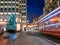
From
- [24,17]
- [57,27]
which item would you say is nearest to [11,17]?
[24,17]

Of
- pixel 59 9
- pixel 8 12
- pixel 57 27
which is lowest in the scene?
pixel 57 27

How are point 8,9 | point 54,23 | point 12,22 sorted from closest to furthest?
point 54,23 → point 12,22 → point 8,9

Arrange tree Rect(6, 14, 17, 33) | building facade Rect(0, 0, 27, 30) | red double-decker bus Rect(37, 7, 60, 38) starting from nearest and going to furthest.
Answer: red double-decker bus Rect(37, 7, 60, 38), tree Rect(6, 14, 17, 33), building facade Rect(0, 0, 27, 30)

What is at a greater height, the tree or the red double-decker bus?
the tree

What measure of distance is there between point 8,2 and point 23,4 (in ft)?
102

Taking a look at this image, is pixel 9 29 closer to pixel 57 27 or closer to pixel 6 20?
pixel 6 20

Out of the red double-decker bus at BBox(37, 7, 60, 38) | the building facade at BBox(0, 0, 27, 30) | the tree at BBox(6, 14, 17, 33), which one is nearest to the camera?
the red double-decker bus at BBox(37, 7, 60, 38)

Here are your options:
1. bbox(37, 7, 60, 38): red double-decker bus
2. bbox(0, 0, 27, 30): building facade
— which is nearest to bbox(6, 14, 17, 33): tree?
bbox(0, 0, 27, 30): building facade

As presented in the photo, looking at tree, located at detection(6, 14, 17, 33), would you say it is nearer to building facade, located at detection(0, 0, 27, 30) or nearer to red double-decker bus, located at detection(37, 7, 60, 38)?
building facade, located at detection(0, 0, 27, 30)

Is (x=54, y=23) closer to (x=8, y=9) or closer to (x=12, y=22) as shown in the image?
(x=12, y=22)

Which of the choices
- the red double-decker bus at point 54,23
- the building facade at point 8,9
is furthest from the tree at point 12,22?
the red double-decker bus at point 54,23

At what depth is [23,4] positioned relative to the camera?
165m

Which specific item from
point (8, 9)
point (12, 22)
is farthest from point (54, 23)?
point (8, 9)

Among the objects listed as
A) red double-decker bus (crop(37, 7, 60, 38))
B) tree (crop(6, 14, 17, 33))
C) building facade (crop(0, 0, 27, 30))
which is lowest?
red double-decker bus (crop(37, 7, 60, 38))
